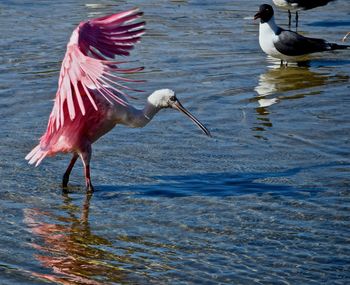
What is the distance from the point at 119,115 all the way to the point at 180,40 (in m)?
6.00

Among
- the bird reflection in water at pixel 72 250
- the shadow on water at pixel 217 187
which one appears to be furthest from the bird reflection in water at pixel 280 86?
the bird reflection in water at pixel 72 250

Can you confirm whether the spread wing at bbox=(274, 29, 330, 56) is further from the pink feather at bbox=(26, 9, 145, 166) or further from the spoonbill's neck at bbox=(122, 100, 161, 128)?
the pink feather at bbox=(26, 9, 145, 166)

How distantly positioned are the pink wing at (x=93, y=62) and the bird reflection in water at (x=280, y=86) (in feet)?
6.96

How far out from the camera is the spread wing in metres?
13.0

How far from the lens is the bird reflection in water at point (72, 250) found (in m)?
6.20

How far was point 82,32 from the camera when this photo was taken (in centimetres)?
757

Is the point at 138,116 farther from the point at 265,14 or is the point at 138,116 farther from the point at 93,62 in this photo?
the point at 265,14

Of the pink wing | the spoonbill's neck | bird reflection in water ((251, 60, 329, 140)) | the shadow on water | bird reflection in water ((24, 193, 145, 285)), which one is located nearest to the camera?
bird reflection in water ((24, 193, 145, 285))

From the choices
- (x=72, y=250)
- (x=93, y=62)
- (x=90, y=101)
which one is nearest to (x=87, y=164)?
(x=90, y=101)

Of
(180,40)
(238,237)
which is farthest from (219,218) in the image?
(180,40)

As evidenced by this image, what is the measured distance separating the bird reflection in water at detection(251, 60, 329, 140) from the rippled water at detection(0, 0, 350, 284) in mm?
27

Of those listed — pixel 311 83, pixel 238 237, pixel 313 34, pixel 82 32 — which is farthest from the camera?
pixel 313 34

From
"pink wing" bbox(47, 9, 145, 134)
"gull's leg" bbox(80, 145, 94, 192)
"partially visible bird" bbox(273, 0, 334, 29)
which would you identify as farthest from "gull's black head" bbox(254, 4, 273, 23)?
"gull's leg" bbox(80, 145, 94, 192)

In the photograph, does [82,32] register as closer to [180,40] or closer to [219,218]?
[219,218]
